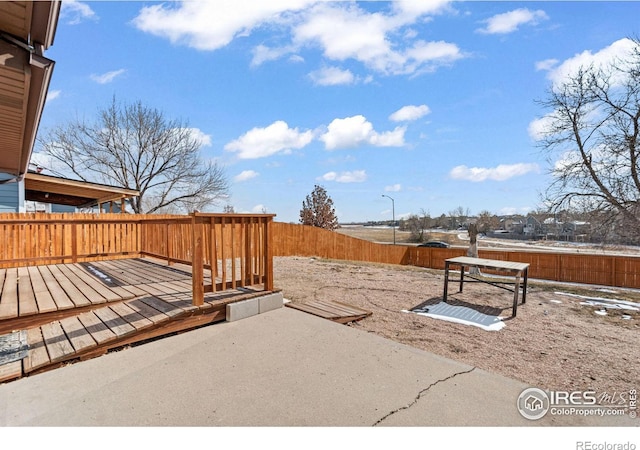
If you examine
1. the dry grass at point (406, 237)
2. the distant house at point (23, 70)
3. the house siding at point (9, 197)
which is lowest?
the dry grass at point (406, 237)

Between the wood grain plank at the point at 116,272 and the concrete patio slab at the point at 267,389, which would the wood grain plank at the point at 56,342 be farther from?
the wood grain plank at the point at 116,272

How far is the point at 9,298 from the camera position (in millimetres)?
3723

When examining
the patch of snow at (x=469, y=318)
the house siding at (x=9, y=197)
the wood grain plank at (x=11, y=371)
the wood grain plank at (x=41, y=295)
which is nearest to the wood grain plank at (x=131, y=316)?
the wood grain plank at (x=41, y=295)

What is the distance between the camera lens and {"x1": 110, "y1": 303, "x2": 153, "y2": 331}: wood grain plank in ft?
10.2

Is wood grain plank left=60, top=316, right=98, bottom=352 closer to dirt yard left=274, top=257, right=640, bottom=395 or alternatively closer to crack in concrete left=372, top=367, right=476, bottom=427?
crack in concrete left=372, top=367, right=476, bottom=427

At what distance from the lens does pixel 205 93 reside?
9.96 meters

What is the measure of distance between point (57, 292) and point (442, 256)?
1762cm

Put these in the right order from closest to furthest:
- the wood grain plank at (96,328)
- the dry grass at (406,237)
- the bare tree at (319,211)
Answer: the wood grain plank at (96,328) → the bare tree at (319,211) → the dry grass at (406,237)

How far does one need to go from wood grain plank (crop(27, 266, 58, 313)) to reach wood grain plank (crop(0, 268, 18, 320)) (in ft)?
0.61

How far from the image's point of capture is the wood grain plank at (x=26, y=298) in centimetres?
323

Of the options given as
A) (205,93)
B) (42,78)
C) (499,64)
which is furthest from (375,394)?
(205,93)

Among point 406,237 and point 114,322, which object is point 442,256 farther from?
point 406,237
